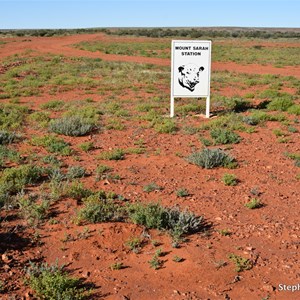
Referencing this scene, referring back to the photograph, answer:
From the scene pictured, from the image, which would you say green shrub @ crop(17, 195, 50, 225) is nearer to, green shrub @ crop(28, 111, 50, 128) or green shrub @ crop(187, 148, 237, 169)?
green shrub @ crop(187, 148, 237, 169)

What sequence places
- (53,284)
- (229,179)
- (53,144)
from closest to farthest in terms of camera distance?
(53,284) → (229,179) → (53,144)

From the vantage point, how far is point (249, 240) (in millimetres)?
5496

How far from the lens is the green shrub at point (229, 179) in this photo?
23.8 feet

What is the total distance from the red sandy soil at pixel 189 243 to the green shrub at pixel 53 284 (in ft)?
0.38

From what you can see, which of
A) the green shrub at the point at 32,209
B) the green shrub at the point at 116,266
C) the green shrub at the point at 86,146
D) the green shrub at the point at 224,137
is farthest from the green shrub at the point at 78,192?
the green shrub at the point at 224,137

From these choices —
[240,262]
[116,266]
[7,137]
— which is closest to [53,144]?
[7,137]

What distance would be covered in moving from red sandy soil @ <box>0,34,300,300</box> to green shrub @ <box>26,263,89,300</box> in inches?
4.6

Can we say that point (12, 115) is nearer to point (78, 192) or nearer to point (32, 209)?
point (78, 192)

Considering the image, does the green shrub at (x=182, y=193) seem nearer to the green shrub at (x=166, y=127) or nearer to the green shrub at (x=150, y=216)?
the green shrub at (x=150, y=216)

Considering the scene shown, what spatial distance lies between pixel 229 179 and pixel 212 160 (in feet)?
2.88

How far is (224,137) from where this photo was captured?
9719mm

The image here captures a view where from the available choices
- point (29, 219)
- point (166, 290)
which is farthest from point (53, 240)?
point (166, 290)

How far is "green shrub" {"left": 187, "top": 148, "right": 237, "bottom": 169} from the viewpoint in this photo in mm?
8047

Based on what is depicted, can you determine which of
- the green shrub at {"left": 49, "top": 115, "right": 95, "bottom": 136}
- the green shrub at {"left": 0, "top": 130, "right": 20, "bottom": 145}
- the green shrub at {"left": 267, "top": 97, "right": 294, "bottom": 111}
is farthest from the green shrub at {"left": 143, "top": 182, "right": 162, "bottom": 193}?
the green shrub at {"left": 267, "top": 97, "right": 294, "bottom": 111}
